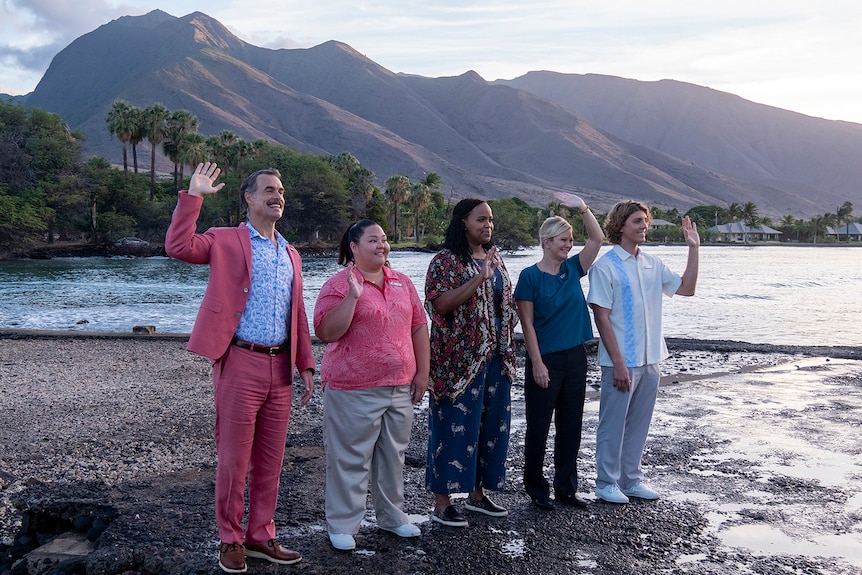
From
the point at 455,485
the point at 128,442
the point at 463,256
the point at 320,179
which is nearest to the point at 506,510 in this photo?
the point at 455,485

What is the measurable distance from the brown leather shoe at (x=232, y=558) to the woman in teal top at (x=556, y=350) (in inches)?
79.4

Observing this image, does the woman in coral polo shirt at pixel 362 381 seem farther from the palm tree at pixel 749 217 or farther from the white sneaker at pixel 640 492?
the palm tree at pixel 749 217

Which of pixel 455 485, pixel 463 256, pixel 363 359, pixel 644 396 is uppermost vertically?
pixel 463 256

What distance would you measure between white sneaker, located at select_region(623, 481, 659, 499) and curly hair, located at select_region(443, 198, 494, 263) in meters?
2.00

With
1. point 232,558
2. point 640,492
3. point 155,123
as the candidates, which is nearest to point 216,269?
point 232,558

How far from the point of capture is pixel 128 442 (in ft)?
22.8

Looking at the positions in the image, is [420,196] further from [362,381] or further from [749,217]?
[362,381]

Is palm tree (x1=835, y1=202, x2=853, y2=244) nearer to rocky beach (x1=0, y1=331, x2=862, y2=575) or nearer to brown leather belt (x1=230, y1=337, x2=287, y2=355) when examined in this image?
rocky beach (x1=0, y1=331, x2=862, y2=575)

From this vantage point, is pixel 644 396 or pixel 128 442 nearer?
pixel 644 396

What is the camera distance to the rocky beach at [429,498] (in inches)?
172

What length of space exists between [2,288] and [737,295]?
3269cm

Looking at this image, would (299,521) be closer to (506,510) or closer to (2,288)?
(506,510)

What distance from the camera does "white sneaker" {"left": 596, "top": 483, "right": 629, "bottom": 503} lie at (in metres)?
5.38

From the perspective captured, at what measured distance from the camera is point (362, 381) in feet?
14.5
